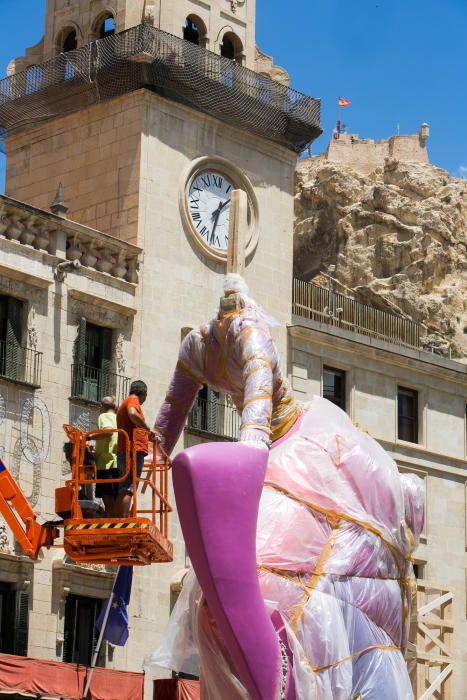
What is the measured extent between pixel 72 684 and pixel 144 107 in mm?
12840

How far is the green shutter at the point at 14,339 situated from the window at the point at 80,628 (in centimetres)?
450

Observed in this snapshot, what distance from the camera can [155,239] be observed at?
38.9m

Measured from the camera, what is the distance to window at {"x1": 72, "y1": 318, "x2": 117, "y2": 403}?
3656cm

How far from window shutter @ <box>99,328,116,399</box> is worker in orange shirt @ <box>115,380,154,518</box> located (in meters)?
15.2

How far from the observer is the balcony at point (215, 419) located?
128 ft

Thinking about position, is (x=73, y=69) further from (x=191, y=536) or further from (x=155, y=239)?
(x=191, y=536)

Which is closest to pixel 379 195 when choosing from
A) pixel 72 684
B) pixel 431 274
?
pixel 431 274

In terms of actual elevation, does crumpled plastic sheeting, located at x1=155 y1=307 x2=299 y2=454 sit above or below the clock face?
below

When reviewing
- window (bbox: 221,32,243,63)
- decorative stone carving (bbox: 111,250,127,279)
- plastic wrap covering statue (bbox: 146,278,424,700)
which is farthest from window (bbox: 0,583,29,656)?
window (bbox: 221,32,243,63)

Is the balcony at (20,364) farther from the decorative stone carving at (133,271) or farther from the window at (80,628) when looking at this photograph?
the window at (80,628)

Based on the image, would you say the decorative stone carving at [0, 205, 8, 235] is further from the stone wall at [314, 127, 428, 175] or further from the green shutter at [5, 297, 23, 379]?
the stone wall at [314, 127, 428, 175]

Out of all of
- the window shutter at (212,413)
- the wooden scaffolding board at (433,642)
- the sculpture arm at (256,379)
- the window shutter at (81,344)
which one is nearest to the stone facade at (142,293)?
the window shutter at (81,344)

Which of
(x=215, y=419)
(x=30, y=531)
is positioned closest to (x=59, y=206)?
(x=215, y=419)

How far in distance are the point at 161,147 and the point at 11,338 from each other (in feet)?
20.8
